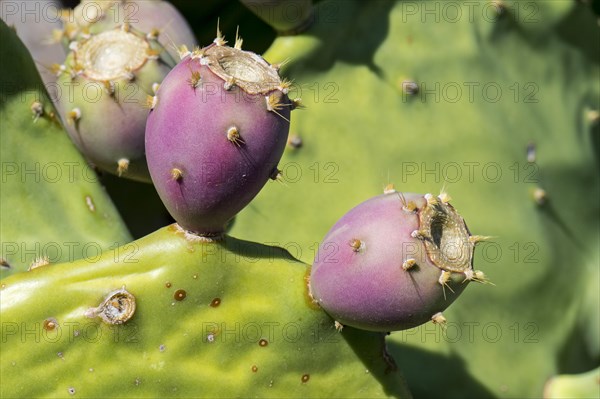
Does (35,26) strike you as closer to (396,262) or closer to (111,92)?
(111,92)

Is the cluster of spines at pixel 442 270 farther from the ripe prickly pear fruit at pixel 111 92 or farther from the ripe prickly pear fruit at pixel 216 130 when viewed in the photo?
the ripe prickly pear fruit at pixel 111 92

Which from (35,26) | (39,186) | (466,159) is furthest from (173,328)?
(35,26)

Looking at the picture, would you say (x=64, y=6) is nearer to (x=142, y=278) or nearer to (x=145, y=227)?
(x=145, y=227)

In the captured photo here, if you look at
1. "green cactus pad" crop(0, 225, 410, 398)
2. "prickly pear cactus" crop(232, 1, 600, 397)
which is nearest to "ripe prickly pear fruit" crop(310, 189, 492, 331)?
"green cactus pad" crop(0, 225, 410, 398)

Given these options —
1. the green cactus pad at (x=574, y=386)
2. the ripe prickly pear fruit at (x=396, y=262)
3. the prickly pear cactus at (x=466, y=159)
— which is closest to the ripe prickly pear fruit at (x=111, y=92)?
the prickly pear cactus at (x=466, y=159)

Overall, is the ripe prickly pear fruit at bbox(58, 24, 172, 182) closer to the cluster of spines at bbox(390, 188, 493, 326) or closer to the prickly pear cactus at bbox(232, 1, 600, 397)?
the prickly pear cactus at bbox(232, 1, 600, 397)
